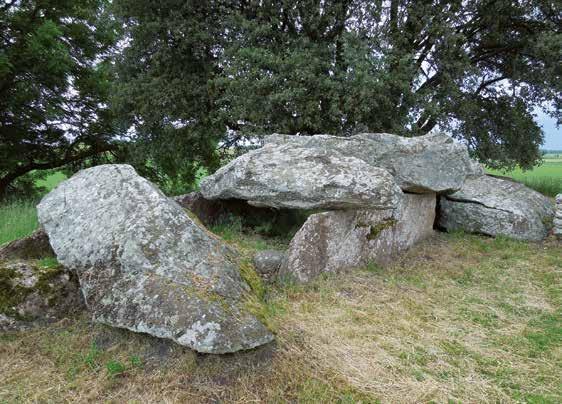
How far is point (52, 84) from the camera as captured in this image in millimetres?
12570

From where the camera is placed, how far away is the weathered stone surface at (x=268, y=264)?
201 inches

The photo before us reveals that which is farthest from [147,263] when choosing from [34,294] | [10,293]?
[10,293]

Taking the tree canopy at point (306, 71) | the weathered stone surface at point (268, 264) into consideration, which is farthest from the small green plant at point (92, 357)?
the tree canopy at point (306, 71)

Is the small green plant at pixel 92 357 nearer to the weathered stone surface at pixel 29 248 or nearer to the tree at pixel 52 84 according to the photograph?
the weathered stone surface at pixel 29 248

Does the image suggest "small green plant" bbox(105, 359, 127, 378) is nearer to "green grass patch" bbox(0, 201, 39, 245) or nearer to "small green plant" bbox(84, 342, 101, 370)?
"small green plant" bbox(84, 342, 101, 370)

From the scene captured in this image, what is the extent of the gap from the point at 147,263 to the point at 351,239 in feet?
9.76

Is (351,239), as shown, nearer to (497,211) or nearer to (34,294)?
(497,211)

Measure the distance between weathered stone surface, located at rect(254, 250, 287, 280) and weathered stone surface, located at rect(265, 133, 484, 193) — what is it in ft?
7.13

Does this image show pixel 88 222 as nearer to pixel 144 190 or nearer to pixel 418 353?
pixel 144 190

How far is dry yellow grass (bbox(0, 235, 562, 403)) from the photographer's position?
307cm

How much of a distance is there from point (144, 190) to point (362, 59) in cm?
598

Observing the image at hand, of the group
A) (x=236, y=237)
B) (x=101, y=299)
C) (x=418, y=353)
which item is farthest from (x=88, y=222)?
(x=418, y=353)

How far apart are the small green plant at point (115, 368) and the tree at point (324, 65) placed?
20.9ft

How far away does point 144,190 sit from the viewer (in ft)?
14.4
